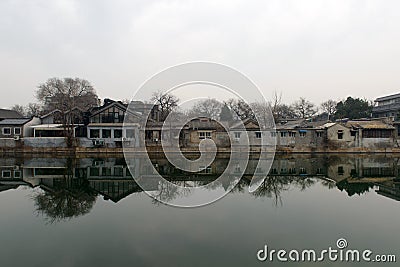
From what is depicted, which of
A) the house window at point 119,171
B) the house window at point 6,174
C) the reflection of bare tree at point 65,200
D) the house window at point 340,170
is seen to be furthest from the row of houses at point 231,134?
the reflection of bare tree at point 65,200

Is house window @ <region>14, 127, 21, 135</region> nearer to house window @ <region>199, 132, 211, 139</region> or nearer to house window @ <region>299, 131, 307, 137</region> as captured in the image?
house window @ <region>199, 132, 211, 139</region>

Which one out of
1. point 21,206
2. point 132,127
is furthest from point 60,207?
point 132,127

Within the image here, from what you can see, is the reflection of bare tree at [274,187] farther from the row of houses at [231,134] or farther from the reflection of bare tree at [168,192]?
the row of houses at [231,134]

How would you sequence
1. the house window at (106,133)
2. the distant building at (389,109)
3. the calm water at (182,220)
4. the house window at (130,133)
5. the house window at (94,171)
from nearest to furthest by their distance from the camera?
the calm water at (182,220)
the house window at (94,171)
the house window at (130,133)
the house window at (106,133)
the distant building at (389,109)

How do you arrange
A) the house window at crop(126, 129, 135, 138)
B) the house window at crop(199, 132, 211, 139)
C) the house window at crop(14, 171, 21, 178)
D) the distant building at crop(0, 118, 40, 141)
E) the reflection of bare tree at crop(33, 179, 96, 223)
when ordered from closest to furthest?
the reflection of bare tree at crop(33, 179, 96, 223), the house window at crop(14, 171, 21, 178), the house window at crop(126, 129, 135, 138), the distant building at crop(0, 118, 40, 141), the house window at crop(199, 132, 211, 139)

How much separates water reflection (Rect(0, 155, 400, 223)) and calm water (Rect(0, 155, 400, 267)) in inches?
2.0

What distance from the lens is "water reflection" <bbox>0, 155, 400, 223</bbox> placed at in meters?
9.84

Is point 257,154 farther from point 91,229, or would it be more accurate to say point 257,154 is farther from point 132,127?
point 91,229

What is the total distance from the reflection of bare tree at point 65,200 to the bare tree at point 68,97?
10781mm

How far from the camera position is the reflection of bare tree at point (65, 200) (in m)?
8.12

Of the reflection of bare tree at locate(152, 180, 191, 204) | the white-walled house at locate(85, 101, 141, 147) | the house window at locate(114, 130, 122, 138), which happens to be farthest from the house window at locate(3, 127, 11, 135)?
the reflection of bare tree at locate(152, 180, 191, 204)

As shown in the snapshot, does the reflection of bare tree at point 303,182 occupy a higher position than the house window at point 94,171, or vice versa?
the house window at point 94,171

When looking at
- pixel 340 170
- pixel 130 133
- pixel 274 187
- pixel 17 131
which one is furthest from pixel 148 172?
pixel 17 131

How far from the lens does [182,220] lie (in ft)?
24.4
